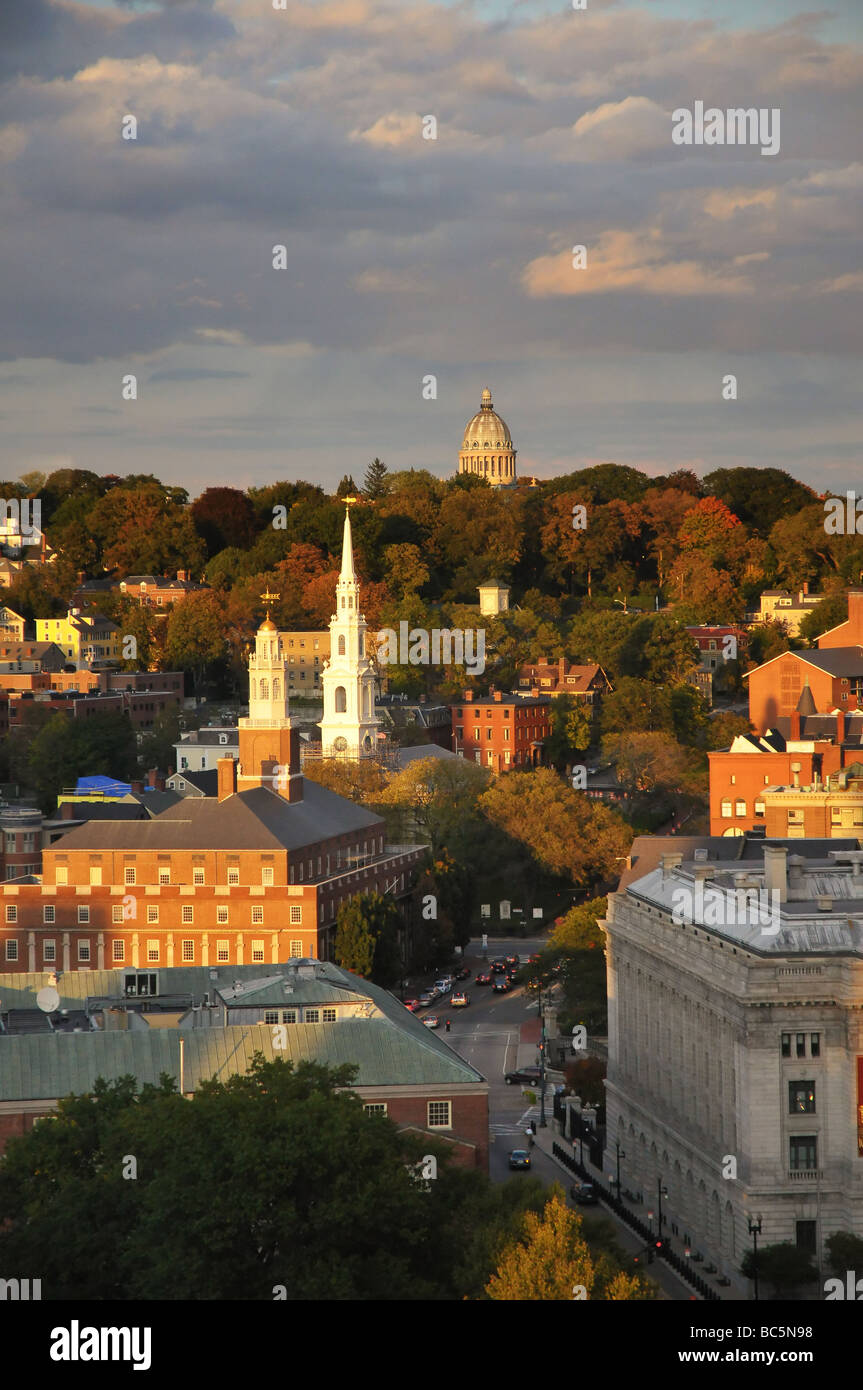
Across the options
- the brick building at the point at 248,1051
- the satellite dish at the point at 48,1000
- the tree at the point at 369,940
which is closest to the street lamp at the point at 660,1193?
the brick building at the point at 248,1051

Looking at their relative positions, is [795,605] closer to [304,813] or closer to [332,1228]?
[304,813]

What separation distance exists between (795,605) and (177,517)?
49.3m

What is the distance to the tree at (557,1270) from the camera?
41500 mm

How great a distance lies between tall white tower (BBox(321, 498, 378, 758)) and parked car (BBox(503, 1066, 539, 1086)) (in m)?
58.2

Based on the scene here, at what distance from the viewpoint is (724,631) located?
541 feet

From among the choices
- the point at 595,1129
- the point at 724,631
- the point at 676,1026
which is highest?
the point at 724,631

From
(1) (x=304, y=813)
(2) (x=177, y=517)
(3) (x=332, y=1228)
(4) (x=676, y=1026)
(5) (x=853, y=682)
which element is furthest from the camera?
(2) (x=177, y=517)

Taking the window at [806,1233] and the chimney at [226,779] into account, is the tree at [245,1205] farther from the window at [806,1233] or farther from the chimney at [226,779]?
the chimney at [226,779]

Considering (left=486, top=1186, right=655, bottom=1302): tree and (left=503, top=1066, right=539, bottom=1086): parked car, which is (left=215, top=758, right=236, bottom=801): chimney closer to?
(left=503, top=1066, right=539, bottom=1086): parked car

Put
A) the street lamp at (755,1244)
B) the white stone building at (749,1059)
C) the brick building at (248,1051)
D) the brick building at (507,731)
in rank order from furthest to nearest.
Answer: the brick building at (507,731) < the brick building at (248,1051) < the white stone building at (749,1059) < the street lamp at (755,1244)

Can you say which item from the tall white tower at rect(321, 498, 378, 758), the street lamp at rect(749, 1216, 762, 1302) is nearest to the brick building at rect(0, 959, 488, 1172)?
the street lamp at rect(749, 1216, 762, 1302)

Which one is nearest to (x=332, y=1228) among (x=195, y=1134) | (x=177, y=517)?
(x=195, y=1134)

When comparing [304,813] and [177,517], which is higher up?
[177,517]

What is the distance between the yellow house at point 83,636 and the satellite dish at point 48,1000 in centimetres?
11621
